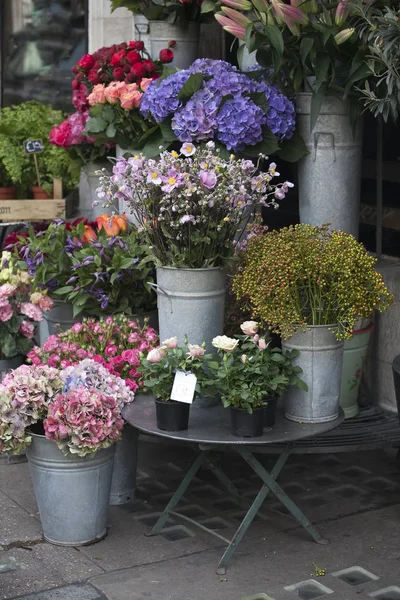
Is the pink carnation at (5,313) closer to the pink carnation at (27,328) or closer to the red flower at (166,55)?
the pink carnation at (27,328)

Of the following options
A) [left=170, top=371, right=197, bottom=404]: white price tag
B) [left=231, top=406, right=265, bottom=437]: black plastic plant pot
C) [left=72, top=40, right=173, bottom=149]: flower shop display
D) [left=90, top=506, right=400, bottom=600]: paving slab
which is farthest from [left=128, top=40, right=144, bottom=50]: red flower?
[left=90, top=506, right=400, bottom=600]: paving slab

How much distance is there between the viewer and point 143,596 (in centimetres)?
390

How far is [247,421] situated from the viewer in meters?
3.90

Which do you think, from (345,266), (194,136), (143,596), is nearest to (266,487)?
(143,596)

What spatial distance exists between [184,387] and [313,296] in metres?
0.60

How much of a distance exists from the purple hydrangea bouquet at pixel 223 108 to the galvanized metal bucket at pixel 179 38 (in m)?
0.66

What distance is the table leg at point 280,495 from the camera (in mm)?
4078

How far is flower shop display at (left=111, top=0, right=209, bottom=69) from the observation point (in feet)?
17.5

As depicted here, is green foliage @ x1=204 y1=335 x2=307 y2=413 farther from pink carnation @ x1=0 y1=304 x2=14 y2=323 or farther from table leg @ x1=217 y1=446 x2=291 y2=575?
pink carnation @ x1=0 y1=304 x2=14 y2=323

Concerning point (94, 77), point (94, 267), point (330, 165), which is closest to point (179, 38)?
point (94, 77)

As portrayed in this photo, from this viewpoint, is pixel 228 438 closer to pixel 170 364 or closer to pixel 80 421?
pixel 170 364

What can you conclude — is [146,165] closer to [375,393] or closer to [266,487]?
[266,487]

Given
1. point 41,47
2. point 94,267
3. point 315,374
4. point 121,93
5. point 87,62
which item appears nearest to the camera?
point 315,374

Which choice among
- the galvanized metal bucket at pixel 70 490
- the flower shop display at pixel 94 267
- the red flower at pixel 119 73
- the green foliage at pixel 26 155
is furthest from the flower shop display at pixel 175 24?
the galvanized metal bucket at pixel 70 490
